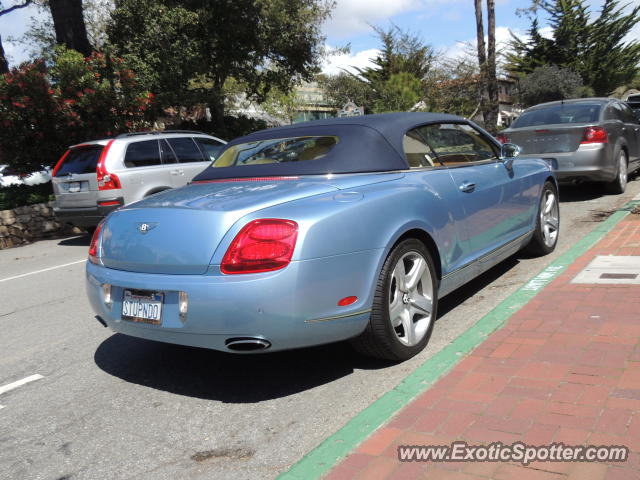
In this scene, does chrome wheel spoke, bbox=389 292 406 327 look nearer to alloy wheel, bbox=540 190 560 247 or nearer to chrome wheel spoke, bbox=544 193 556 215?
alloy wheel, bbox=540 190 560 247

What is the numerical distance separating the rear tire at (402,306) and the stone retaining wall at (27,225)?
9.99m

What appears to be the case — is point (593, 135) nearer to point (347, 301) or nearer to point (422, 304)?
point (422, 304)

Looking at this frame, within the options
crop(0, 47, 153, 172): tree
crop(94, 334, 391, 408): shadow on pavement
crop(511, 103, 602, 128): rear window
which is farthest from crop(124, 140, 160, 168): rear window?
crop(511, 103, 602, 128): rear window

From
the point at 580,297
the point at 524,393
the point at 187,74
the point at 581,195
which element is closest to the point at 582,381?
the point at 524,393

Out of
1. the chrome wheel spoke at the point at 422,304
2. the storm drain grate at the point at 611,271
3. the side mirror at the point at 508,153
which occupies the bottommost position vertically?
the storm drain grate at the point at 611,271

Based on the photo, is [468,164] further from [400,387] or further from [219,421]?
[219,421]

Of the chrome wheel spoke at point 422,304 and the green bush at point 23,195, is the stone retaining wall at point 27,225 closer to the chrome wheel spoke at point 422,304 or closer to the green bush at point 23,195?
the green bush at point 23,195

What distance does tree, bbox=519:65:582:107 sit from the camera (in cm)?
4619

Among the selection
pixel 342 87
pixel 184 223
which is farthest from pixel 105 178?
pixel 342 87

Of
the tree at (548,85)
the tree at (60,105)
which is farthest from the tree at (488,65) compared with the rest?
the tree at (548,85)

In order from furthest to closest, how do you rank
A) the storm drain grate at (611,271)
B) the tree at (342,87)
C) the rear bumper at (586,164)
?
1. the tree at (342,87)
2. the rear bumper at (586,164)
3. the storm drain grate at (611,271)

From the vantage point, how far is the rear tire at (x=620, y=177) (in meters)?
9.96

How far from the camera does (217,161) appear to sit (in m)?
4.82

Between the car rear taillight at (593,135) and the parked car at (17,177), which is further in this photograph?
the parked car at (17,177)
